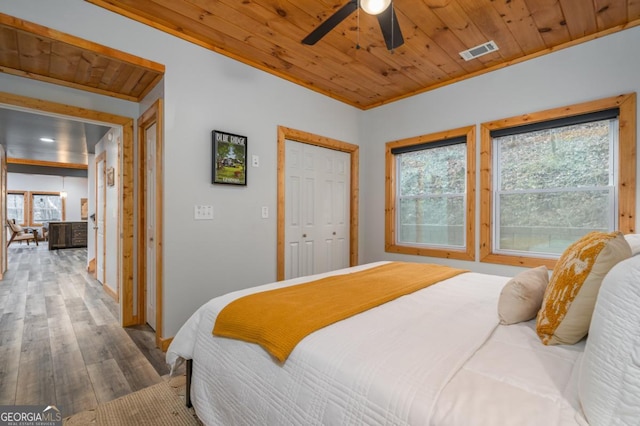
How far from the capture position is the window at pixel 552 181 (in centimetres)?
253

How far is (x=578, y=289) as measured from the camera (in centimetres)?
101

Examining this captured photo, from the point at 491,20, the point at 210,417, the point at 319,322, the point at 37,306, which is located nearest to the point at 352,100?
the point at 491,20

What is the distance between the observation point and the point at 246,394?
117 centimetres

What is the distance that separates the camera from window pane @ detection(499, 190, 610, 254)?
103 inches

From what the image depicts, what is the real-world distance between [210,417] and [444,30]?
3.07m

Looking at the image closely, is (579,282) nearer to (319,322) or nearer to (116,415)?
(319,322)

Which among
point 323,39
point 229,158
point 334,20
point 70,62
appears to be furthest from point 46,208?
point 334,20

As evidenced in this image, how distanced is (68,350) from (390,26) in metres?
3.47

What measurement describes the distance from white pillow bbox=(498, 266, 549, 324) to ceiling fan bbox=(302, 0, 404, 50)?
1575 mm

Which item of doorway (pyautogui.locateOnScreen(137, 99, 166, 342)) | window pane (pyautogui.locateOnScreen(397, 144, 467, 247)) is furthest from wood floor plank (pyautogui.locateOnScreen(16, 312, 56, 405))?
window pane (pyautogui.locateOnScreen(397, 144, 467, 247))

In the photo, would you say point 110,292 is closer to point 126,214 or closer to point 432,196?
point 126,214

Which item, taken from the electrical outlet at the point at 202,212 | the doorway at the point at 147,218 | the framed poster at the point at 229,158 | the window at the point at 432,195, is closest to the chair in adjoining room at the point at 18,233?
the doorway at the point at 147,218

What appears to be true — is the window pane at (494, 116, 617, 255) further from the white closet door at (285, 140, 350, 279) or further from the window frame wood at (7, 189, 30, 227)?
the window frame wood at (7, 189, 30, 227)
